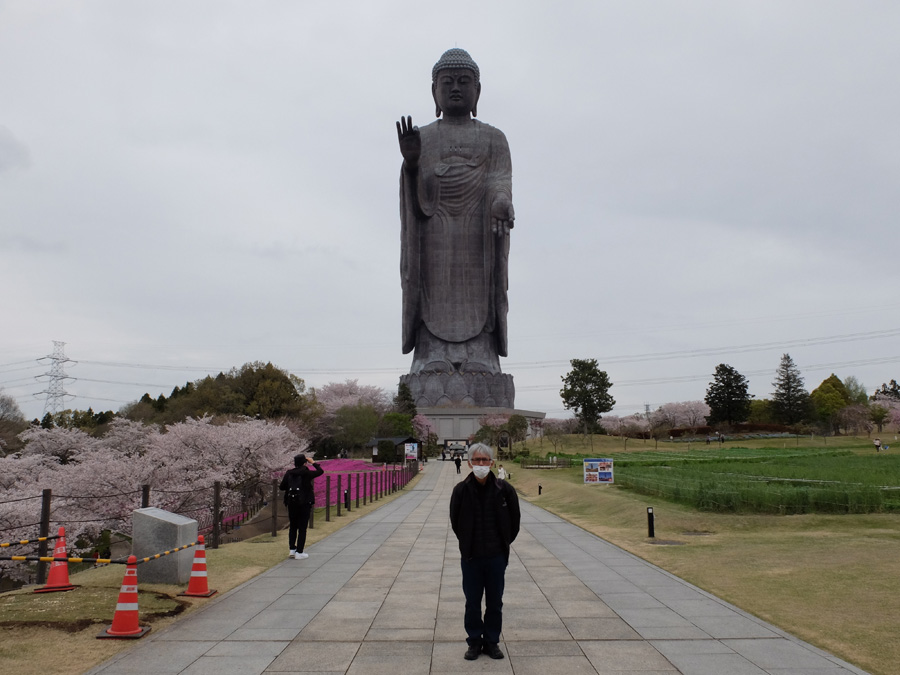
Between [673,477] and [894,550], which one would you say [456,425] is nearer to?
[673,477]

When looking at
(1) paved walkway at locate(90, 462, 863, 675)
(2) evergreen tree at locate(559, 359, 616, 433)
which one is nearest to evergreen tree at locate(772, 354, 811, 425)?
(2) evergreen tree at locate(559, 359, 616, 433)

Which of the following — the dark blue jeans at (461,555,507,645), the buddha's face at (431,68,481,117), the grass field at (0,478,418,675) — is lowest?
the grass field at (0,478,418,675)

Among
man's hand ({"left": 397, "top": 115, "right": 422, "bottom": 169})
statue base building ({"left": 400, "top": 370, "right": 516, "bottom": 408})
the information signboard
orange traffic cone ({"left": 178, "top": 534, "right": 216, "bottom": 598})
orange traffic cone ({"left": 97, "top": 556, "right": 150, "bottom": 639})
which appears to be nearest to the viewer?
orange traffic cone ({"left": 97, "top": 556, "right": 150, "bottom": 639})

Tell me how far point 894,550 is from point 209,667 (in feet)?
Result: 33.0

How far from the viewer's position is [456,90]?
58125 mm

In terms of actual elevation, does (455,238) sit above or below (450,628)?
above

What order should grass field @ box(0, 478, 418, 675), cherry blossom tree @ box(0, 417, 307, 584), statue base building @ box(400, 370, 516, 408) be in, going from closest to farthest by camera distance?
grass field @ box(0, 478, 418, 675) < cherry blossom tree @ box(0, 417, 307, 584) < statue base building @ box(400, 370, 516, 408)

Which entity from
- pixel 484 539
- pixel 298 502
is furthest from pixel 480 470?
pixel 298 502

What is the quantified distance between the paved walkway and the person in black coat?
16.0 inches

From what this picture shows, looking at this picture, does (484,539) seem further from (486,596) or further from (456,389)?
(456,389)

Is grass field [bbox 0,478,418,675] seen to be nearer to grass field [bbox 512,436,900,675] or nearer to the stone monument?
grass field [bbox 512,436,900,675]

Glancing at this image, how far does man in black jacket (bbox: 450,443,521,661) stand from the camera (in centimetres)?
549

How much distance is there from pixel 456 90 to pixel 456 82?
74 cm

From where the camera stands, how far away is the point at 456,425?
70500 millimetres
